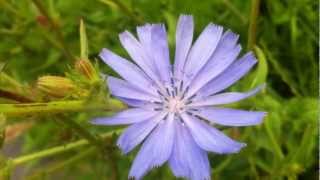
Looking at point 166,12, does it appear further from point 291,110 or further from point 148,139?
point 148,139

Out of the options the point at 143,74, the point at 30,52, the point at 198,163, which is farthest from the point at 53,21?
the point at 198,163

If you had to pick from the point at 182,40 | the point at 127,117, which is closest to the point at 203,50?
the point at 182,40

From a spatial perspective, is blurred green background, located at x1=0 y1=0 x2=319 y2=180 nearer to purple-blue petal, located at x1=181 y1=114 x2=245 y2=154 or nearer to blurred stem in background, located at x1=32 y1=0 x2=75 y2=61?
blurred stem in background, located at x1=32 y1=0 x2=75 y2=61

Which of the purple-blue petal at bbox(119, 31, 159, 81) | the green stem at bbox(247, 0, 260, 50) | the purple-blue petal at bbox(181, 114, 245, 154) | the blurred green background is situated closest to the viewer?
the purple-blue petal at bbox(181, 114, 245, 154)

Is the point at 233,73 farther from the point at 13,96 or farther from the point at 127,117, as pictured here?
the point at 13,96

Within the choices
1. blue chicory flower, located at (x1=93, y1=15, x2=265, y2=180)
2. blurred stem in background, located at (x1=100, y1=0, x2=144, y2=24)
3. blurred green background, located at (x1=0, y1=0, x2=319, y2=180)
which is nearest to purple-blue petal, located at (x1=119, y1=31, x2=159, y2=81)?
blue chicory flower, located at (x1=93, y1=15, x2=265, y2=180)

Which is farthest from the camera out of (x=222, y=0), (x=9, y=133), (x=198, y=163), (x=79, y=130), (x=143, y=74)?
(x=222, y=0)
